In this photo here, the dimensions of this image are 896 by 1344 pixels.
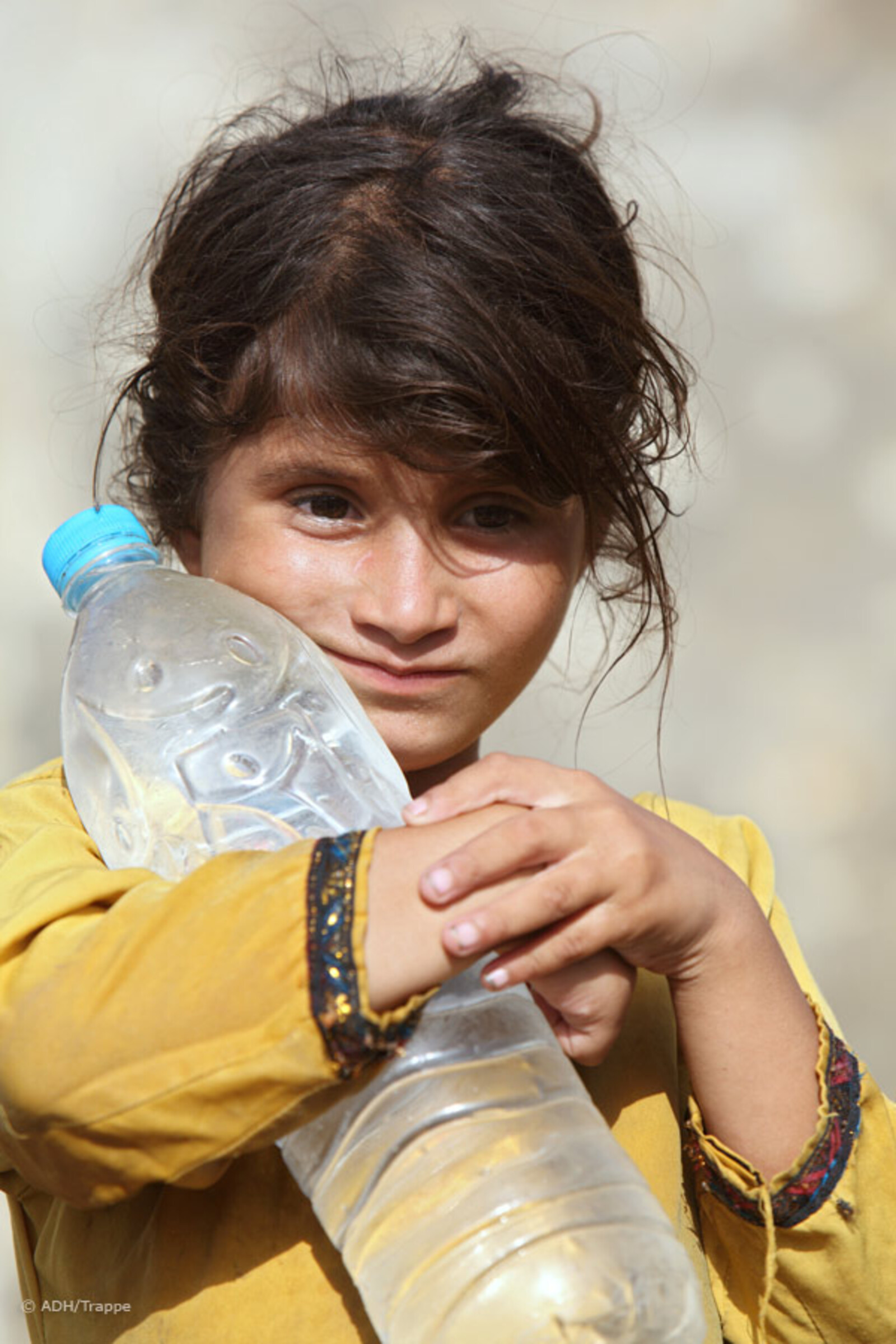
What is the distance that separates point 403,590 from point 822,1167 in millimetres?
525

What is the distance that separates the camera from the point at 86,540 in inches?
44.8

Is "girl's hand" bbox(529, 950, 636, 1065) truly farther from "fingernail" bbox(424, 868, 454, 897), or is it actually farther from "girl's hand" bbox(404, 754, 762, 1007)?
"fingernail" bbox(424, 868, 454, 897)

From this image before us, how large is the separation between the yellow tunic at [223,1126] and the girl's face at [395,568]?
249mm

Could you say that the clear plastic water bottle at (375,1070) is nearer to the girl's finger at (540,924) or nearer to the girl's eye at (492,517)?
the girl's finger at (540,924)

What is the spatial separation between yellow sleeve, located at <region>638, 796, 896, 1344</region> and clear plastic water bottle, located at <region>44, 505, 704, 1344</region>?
0.19m

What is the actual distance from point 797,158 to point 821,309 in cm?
34

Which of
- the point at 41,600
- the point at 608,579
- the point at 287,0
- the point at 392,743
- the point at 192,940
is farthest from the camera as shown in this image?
the point at 287,0

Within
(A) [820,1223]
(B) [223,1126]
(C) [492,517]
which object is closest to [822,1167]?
(A) [820,1223]

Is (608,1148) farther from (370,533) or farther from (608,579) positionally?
(608,579)

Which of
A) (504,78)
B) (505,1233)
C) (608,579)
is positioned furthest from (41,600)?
(505,1233)

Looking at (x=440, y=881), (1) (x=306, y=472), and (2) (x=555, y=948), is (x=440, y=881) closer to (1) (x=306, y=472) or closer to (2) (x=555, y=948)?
(2) (x=555, y=948)

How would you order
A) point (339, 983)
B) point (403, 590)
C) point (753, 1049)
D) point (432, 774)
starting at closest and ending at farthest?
point (339, 983) → point (753, 1049) → point (403, 590) → point (432, 774)

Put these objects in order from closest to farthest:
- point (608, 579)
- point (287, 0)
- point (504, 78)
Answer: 1. point (504, 78)
2. point (608, 579)
3. point (287, 0)

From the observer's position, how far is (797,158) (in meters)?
3.12
